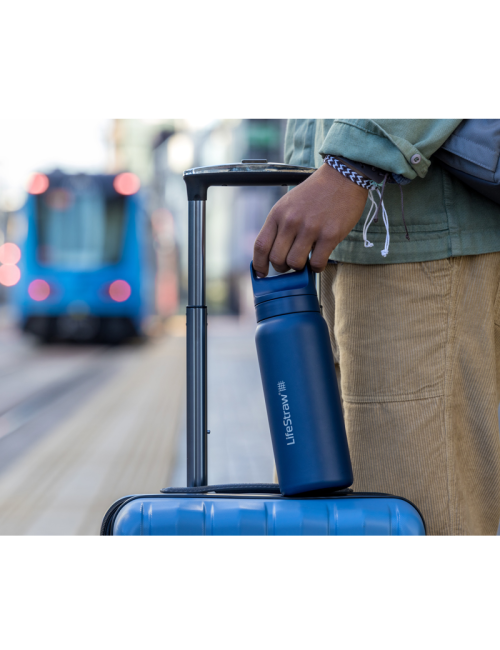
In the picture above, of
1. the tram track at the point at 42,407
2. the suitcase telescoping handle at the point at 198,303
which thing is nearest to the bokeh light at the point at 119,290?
the tram track at the point at 42,407

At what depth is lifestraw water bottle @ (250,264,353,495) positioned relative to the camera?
109cm

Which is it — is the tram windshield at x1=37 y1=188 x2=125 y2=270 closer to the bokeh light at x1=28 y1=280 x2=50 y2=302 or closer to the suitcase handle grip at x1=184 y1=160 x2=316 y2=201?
the bokeh light at x1=28 y1=280 x2=50 y2=302

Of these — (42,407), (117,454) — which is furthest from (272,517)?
(42,407)

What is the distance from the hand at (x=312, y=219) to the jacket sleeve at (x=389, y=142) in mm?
45

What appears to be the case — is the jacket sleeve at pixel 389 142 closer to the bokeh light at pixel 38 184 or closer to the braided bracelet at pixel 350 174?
the braided bracelet at pixel 350 174

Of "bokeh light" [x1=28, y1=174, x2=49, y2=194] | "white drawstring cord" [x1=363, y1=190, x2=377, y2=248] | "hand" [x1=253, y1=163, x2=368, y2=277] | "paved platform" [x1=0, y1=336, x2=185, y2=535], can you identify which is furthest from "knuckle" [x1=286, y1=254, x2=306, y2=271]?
"bokeh light" [x1=28, y1=174, x2=49, y2=194]

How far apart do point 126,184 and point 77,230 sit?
118cm

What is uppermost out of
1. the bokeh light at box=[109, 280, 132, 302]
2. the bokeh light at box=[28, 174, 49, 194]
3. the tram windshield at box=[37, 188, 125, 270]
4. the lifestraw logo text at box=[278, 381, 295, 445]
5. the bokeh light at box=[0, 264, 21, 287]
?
the bokeh light at box=[28, 174, 49, 194]

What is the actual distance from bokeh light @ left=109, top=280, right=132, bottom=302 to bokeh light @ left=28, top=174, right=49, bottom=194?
79.2 inches

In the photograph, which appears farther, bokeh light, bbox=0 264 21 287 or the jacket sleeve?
bokeh light, bbox=0 264 21 287

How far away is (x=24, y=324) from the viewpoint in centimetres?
1146

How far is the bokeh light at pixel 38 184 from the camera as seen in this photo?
36.0ft

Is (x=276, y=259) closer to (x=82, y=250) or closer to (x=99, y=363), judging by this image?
(x=99, y=363)

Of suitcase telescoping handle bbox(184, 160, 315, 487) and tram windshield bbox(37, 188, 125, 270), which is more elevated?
tram windshield bbox(37, 188, 125, 270)
